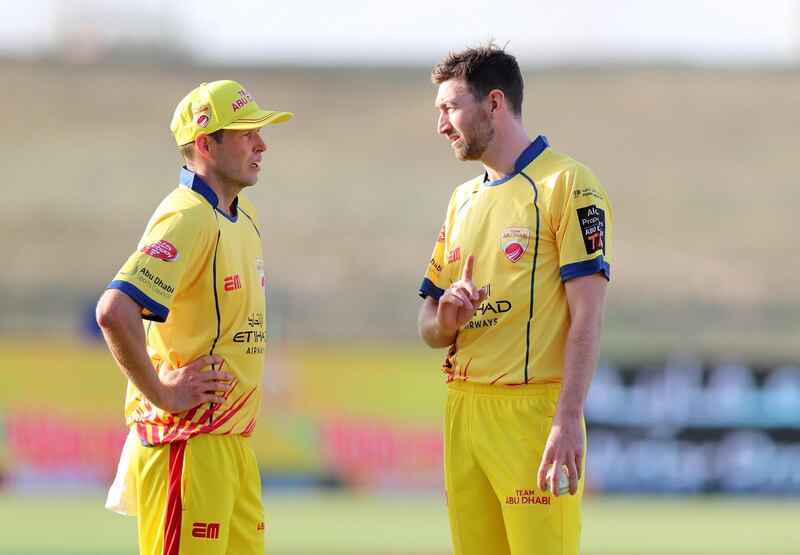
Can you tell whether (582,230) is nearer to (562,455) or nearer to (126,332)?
(562,455)

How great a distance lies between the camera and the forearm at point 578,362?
3.96 metres

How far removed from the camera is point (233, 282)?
14.0ft

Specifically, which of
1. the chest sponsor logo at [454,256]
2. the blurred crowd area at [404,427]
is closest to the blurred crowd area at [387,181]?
the blurred crowd area at [404,427]

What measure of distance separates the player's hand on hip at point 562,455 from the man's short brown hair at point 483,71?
3.70 ft

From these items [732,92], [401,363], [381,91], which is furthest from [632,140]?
[401,363]

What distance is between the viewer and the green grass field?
9219 millimetres

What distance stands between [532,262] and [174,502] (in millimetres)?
1426

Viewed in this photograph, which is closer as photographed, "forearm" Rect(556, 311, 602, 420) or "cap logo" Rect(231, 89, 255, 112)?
"forearm" Rect(556, 311, 602, 420)

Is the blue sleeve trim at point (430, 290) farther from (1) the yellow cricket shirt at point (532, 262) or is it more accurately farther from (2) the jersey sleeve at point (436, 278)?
(1) the yellow cricket shirt at point (532, 262)

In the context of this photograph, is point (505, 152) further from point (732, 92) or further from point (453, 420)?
point (732, 92)

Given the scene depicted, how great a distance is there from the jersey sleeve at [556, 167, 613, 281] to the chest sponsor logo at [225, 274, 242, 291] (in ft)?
3.58

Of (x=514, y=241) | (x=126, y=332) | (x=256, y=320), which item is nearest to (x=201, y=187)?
(x=256, y=320)

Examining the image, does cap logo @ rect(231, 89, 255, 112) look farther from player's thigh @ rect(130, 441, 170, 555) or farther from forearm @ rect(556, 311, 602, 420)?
forearm @ rect(556, 311, 602, 420)

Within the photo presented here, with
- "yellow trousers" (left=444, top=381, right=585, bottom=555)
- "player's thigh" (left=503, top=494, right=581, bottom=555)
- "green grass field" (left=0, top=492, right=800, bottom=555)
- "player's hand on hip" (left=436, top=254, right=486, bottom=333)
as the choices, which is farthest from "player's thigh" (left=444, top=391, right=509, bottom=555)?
"green grass field" (left=0, top=492, right=800, bottom=555)
